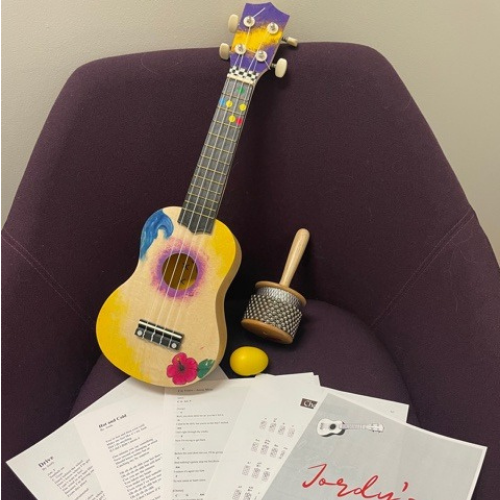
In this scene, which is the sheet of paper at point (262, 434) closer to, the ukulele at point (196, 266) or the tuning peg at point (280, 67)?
the ukulele at point (196, 266)

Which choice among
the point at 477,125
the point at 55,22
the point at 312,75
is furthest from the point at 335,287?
the point at 55,22

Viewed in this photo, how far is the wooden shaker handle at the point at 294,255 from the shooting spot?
0.98 meters

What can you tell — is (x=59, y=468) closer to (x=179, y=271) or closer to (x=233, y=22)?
(x=179, y=271)

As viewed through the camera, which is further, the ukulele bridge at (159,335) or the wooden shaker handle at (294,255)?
the wooden shaker handle at (294,255)

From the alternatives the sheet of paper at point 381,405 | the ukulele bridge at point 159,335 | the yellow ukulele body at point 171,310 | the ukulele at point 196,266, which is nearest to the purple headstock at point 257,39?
the ukulele at point 196,266

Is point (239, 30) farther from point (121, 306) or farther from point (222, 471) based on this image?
point (222, 471)

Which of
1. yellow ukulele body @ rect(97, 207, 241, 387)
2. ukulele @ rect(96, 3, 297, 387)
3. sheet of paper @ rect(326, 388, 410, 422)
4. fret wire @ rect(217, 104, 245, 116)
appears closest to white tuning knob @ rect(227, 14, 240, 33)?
ukulele @ rect(96, 3, 297, 387)

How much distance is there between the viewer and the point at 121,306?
90 centimetres

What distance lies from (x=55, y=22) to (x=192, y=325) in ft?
1.59

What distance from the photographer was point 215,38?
3.23 feet

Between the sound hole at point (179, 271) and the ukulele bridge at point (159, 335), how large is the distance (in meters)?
0.07

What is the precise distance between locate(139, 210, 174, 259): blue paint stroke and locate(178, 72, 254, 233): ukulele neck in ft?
0.07

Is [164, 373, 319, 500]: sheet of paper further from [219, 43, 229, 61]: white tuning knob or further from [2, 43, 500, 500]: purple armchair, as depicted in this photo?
[219, 43, 229, 61]: white tuning knob

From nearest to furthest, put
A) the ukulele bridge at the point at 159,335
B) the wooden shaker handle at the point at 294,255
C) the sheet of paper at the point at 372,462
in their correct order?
the sheet of paper at the point at 372,462
the ukulele bridge at the point at 159,335
the wooden shaker handle at the point at 294,255
